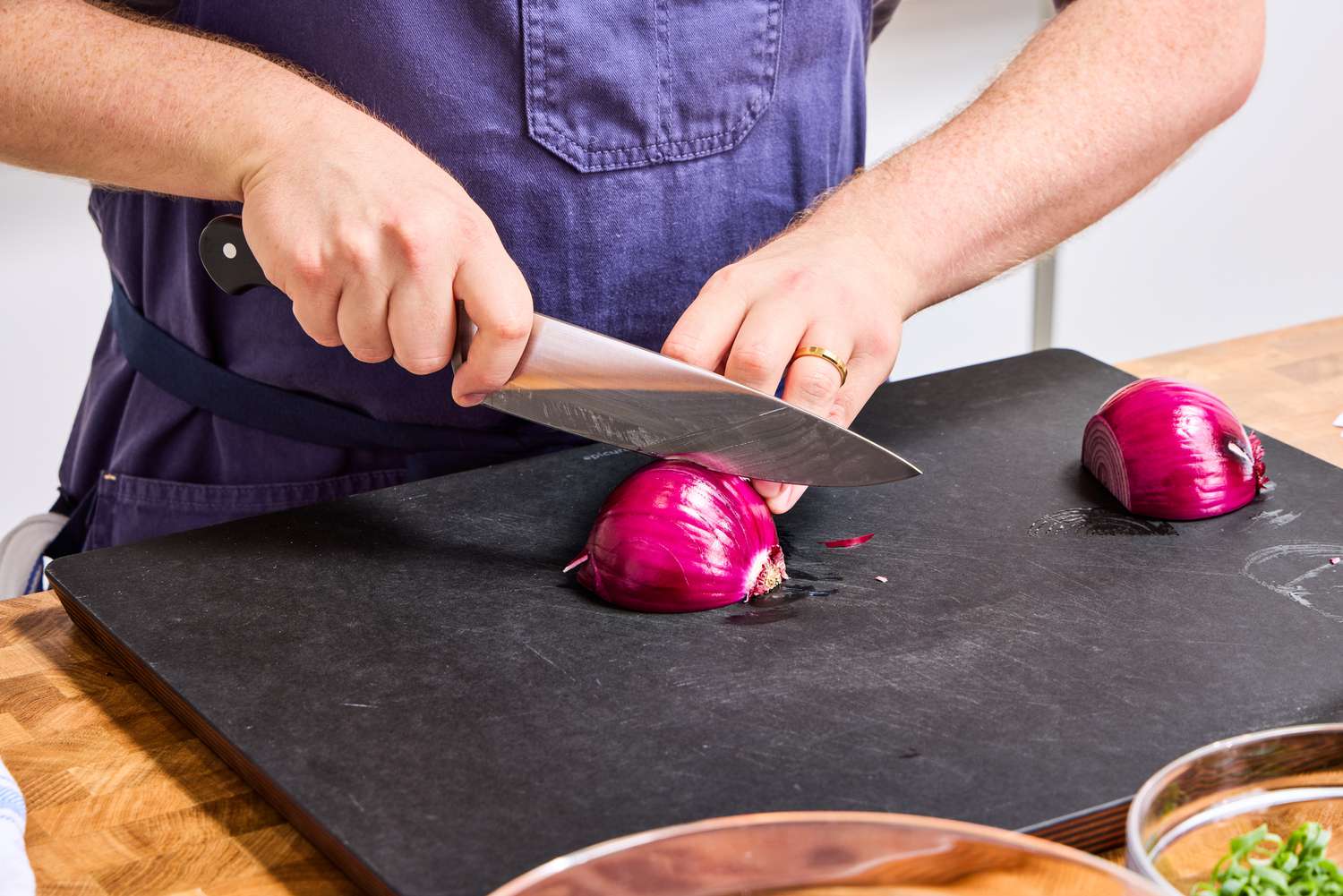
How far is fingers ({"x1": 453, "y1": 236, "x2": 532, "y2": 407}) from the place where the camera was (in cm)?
94

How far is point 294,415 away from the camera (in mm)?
1212

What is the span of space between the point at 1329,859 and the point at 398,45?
865 millimetres

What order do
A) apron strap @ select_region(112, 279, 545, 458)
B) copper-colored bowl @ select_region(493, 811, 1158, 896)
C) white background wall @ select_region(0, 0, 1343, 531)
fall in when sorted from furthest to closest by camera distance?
1. white background wall @ select_region(0, 0, 1343, 531)
2. apron strap @ select_region(112, 279, 545, 458)
3. copper-colored bowl @ select_region(493, 811, 1158, 896)

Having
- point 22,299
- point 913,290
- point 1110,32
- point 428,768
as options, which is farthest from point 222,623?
point 22,299

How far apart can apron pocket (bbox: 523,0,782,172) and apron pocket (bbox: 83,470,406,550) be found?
344 mm

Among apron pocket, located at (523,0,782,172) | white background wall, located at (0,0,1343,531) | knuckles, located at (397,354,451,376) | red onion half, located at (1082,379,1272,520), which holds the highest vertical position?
apron pocket, located at (523,0,782,172)

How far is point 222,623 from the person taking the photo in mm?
926

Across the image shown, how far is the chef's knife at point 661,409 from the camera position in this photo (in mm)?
964

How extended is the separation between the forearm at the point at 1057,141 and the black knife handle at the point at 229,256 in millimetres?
Result: 462

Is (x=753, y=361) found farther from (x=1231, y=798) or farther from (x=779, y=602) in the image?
(x=1231, y=798)

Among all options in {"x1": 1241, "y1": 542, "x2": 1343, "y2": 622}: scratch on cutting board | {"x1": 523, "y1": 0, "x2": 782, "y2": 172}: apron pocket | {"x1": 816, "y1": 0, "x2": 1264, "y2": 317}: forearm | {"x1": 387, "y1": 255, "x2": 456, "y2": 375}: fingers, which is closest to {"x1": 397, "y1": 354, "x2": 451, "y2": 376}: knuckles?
→ {"x1": 387, "y1": 255, "x2": 456, "y2": 375}: fingers

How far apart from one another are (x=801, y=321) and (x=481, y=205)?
11.5 inches

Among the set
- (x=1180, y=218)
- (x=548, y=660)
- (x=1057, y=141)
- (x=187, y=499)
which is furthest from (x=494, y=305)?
(x=1180, y=218)

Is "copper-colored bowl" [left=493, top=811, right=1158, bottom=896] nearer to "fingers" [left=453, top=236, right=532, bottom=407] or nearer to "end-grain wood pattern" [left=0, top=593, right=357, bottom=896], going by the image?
"end-grain wood pattern" [left=0, top=593, right=357, bottom=896]
